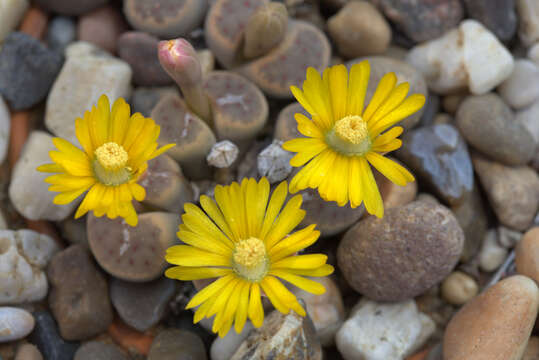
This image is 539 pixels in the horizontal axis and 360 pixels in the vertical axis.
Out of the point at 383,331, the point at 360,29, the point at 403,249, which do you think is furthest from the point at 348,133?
the point at 360,29

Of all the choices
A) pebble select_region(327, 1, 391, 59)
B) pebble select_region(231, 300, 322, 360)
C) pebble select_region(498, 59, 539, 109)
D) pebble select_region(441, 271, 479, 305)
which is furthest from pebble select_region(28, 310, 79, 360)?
pebble select_region(498, 59, 539, 109)

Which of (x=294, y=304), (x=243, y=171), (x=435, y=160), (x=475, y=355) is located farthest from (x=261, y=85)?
(x=475, y=355)

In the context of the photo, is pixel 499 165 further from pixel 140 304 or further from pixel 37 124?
pixel 37 124

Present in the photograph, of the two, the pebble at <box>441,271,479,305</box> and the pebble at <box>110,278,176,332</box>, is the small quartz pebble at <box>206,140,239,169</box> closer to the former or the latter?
the pebble at <box>110,278,176,332</box>

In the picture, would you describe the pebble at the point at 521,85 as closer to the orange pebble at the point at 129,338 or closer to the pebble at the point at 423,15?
the pebble at the point at 423,15

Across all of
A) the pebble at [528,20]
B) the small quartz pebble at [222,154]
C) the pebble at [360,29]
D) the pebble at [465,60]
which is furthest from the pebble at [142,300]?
the pebble at [528,20]
